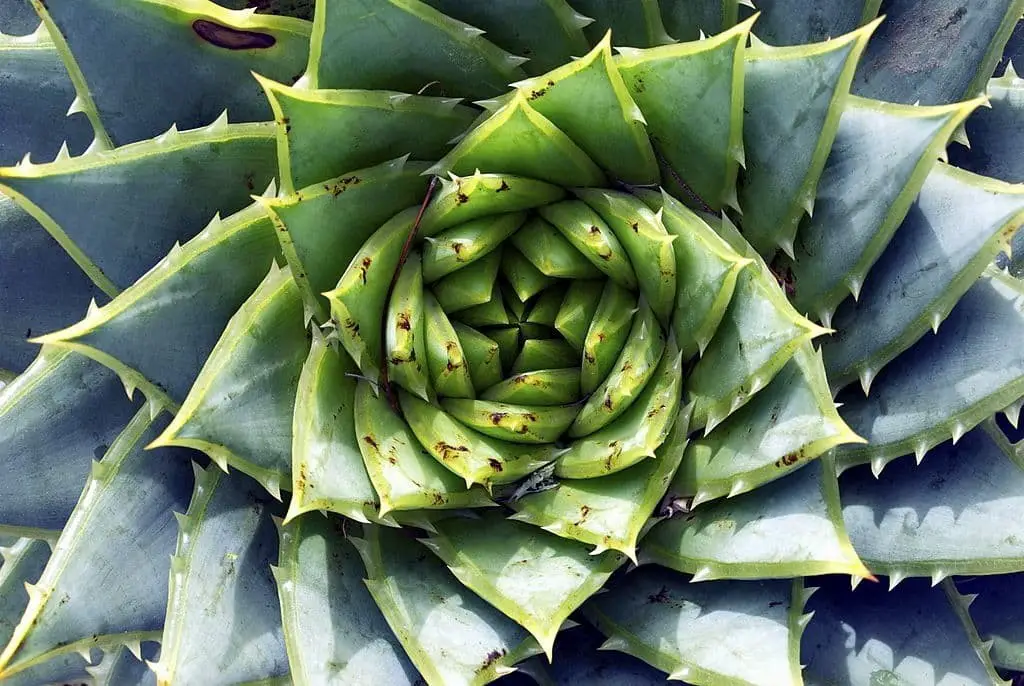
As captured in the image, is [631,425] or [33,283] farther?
[33,283]

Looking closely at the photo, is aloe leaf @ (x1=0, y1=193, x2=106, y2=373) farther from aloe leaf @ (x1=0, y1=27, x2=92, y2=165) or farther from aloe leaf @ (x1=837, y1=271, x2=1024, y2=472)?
aloe leaf @ (x1=837, y1=271, x2=1024, y2=472)

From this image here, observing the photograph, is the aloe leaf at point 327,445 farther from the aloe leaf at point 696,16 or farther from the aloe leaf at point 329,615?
the aloe leaf at point 696,16

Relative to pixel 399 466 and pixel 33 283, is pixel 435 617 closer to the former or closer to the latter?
pixel 399 466

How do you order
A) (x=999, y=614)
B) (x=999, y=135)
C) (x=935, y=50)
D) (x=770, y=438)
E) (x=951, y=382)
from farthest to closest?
(x=999, y=614) < (x=999, y=135) < (x=935, y=50) < (x=951, y=382) < (x=770, y=438)

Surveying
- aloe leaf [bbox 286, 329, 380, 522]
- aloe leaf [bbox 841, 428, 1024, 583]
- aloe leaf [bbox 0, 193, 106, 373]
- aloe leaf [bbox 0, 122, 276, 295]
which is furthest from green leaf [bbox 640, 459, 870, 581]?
aloe leaf [bbox 0, 193, 106, 373]

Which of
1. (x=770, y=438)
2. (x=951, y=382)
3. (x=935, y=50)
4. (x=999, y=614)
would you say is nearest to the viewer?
(x=770, y=438)

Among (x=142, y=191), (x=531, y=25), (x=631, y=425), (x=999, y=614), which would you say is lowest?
(x=999, y=614)

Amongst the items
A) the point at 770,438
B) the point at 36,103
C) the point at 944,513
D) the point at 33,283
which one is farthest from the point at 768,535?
the point at 36,103
